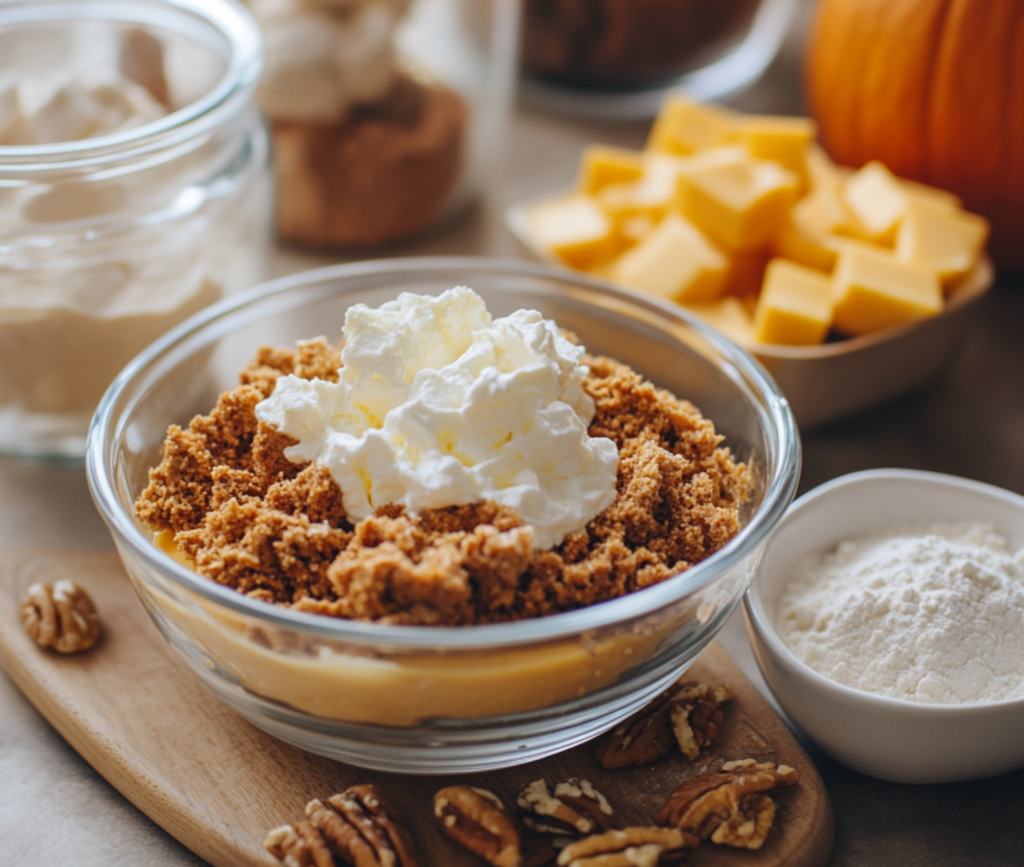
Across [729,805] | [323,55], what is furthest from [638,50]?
[729,805]

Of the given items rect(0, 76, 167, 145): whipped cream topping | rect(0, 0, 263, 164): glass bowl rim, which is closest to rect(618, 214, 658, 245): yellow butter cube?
rect(0, 0, 263, 164): glass bowl rim

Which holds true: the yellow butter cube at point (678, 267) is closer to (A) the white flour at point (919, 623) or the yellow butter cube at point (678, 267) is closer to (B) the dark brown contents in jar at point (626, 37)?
(A) the white flour at point (919, 623)

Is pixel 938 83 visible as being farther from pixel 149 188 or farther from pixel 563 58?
pixel 149 188

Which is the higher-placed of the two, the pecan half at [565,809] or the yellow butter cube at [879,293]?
the yellow butter cube at [879,293]

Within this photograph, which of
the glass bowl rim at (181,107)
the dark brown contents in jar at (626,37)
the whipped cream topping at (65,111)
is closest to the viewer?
the glass bowl rim at (181,107)

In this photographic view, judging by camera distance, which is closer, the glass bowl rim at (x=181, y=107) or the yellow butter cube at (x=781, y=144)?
the glass bowl rim at (x=181, y=107)

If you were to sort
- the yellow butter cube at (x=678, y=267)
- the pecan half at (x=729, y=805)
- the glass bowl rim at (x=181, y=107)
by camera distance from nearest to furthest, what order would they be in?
the pecan half at (x=729, y=805) → the glass bowl rim at (x=181, y=107) → the yellow butter cube at (x=678, y=267)

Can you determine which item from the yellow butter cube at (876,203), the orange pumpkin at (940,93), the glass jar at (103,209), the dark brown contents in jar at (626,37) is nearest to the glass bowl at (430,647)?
the glass jar at (103,209)
